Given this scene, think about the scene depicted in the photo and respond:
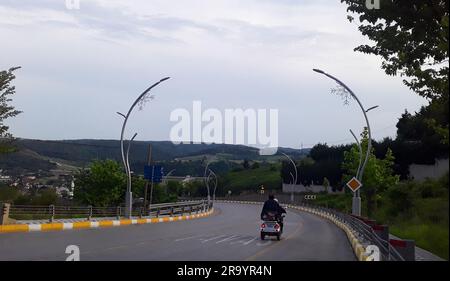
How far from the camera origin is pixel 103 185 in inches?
3125

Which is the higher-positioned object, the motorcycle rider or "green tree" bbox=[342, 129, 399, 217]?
"green tree" bbox=[342, 129, 399, 217]

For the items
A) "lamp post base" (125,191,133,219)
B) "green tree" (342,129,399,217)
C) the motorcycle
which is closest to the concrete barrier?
the motorcycle

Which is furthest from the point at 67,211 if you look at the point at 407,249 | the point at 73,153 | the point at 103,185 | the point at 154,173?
the point at 73,153

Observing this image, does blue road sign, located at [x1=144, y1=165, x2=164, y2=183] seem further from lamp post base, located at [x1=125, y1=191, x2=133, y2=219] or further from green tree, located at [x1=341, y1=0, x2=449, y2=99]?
green tree, located at [x1=341, y1=0, x2=449, y2=99]

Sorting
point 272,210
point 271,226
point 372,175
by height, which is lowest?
point 271,226

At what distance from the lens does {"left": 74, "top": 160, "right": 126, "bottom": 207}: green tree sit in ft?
258

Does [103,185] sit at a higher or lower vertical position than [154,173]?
lower

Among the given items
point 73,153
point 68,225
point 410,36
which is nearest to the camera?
point 410,36

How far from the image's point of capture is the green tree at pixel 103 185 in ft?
258

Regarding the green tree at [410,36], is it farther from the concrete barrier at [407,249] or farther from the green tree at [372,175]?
the green tree at [372,175]

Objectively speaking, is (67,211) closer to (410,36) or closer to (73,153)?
(410,36)

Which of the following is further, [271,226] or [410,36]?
[271,226]
